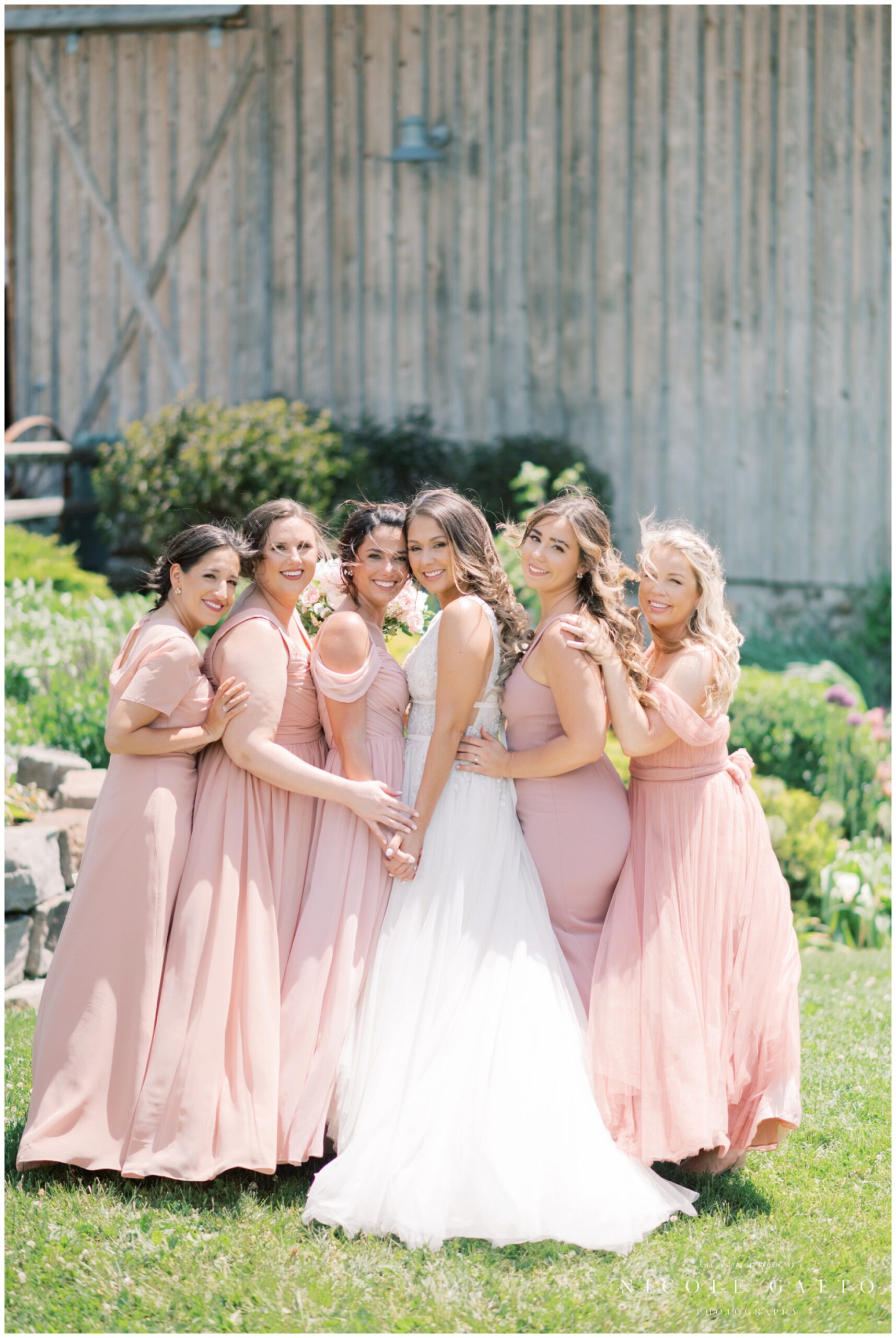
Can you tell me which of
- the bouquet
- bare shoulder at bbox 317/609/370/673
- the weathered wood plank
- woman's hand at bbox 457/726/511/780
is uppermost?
the weathered wood plank

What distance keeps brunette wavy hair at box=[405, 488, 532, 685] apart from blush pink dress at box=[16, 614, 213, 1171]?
77 cm

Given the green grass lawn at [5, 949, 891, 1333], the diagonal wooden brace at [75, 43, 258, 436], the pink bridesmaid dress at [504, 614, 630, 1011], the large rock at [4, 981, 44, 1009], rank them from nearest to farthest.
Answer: the green grass lawn at [5, 949, 891, 1333] → the pink bridesmaid dress at [504, 614, 630, 1011] → the large rock at [4, 981, 44, 1009] → the diagonal wooden brace at [75, 43, 258, 436]

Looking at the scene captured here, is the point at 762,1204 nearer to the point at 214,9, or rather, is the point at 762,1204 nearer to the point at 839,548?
the point at 839,548

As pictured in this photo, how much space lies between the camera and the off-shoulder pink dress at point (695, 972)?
3.24 metres

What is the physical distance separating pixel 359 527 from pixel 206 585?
47cm

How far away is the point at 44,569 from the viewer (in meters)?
8.19

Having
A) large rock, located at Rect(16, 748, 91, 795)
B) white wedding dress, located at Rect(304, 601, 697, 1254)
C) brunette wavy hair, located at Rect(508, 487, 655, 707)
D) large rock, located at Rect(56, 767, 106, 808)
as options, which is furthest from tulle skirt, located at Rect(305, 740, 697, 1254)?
large rock, located at Rect(16, 748, 91, 795)

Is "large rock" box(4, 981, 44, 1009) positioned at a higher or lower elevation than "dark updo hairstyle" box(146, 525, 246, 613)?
lower

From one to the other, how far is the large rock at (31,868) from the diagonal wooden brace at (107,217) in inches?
239

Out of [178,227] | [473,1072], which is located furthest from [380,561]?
[178,227]

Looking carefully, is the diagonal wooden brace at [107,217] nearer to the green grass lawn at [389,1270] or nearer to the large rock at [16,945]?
the large rock at [16,945]

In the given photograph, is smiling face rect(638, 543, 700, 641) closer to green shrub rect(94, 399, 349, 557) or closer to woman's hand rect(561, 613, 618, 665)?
woman's hand rect(561, 613, 618, 665)

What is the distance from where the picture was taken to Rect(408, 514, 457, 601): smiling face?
11.5 ft

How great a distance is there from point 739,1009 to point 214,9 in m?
9.21
